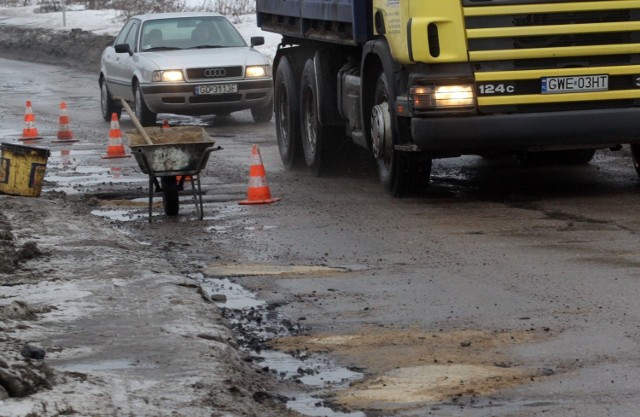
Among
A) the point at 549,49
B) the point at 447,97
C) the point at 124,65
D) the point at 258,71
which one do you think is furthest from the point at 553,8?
the point at 124,65

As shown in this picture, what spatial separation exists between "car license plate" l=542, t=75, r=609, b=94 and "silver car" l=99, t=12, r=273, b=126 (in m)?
9.67

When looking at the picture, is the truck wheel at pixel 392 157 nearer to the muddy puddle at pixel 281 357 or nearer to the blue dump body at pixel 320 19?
the blue dump body at pixel 320 19

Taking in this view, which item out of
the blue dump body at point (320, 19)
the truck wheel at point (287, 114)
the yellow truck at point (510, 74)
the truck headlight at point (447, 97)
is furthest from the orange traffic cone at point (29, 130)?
the truck headlight at point (447, 97)

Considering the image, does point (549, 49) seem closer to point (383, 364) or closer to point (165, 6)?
point (383, 364)

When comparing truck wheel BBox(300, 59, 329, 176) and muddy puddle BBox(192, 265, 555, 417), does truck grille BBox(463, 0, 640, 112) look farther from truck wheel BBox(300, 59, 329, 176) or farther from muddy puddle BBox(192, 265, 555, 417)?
muddy puddle BBox(192, 265, 555, 417)

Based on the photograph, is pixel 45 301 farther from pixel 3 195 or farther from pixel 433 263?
pixel 3 195

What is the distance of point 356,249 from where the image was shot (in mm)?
10383

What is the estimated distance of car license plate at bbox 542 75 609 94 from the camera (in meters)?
12.0

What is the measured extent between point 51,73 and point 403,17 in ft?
78.8

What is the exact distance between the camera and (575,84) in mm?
12055

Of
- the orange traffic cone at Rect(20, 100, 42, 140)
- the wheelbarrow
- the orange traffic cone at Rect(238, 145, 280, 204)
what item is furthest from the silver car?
the wheelbarrow

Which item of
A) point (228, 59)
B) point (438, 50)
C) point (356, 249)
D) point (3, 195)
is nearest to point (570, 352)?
point (356, 249)

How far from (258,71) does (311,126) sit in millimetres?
5651

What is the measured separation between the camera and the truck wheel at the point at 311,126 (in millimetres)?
15373
